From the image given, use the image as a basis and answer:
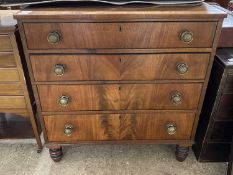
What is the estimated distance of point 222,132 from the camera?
4.17 feet

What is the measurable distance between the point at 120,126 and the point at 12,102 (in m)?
0.61

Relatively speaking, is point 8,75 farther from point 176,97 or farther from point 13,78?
point 176,97

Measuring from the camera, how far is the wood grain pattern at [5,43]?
1078mm

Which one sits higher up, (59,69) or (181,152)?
(59,69)

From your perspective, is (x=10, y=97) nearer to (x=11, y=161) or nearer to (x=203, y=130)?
(x=11, y=161)

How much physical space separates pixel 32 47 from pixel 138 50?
464 mm

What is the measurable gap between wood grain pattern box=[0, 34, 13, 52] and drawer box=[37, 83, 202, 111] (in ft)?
0.79

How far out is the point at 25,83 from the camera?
1202 mm

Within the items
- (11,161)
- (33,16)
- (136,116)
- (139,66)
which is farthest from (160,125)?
(11,161)

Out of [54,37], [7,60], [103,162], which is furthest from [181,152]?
[7,60]

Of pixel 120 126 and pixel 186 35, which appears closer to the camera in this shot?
pixel 186 35

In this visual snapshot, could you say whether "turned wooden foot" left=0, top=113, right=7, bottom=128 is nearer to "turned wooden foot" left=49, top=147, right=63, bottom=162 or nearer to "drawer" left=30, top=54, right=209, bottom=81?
"turned wooden foot" left=49, top=147, right=63, bottom=162

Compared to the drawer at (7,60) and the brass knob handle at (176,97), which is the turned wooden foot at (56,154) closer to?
the drawer at (7,60)

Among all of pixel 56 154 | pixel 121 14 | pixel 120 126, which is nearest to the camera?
pixel 121 14
